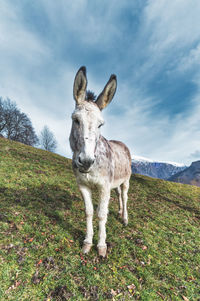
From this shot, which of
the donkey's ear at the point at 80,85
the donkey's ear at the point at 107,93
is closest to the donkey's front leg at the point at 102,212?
the donkey's ear at the point at 107,93

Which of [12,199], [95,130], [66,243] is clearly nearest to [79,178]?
[95,130]

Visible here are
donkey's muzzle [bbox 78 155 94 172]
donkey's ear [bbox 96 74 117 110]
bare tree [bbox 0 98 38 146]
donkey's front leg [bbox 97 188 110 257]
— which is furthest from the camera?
bare tree [bbox 0 98 38 146]

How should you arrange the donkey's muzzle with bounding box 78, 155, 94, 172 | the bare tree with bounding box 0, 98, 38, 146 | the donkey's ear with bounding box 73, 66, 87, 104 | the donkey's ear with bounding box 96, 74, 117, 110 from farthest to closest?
the bare tree with bounding box 0, 98, 38, 146, the donkey's ear with bounding box 96, 74, 117, 110, the donkey's ear with bounding box 73, 66, 87, 104, the donkey's muzzle with bounding box 78, 155, 94, 172

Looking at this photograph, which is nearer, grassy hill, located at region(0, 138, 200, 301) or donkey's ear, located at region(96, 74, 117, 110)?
grassy hill, located at region(0, 138, 200, 301)

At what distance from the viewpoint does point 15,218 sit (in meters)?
3.96

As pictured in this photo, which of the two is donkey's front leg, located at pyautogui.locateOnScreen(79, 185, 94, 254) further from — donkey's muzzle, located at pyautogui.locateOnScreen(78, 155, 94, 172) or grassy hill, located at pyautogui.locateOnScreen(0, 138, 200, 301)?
donkey's muzzle, located at pyautogui.locateOnScreen(78, 155, 94, 172)

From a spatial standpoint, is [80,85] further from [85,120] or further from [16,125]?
[16,125]

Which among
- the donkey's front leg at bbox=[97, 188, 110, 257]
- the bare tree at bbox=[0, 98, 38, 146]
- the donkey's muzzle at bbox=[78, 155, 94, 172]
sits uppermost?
the bare tree at bbox=[0, 98, 38, 146]

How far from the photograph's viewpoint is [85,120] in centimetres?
244

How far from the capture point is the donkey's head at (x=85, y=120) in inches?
87.3

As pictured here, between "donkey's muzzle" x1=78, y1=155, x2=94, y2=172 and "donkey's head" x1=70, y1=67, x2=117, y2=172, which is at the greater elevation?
"donkey's head" x1=70, y1=67, x2=117, y2=172

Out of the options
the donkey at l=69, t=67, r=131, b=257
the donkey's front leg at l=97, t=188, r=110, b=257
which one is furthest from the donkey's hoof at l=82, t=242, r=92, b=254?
the donkey's front leg at l=97, t=188, r=110, b=257

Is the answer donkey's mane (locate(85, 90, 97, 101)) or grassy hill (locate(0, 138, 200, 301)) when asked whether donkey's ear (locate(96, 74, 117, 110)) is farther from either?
grassy hill (locate(0, 138, 200, 301))

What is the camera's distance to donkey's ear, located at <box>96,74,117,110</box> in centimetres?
291
